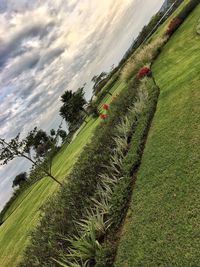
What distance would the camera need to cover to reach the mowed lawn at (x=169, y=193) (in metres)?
8.89

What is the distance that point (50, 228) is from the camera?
44.0 feet

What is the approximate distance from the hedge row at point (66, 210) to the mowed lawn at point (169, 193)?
2.35m

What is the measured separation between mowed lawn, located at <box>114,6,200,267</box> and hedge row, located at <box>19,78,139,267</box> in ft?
7.72

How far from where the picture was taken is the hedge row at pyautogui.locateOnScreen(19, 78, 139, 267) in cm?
1280

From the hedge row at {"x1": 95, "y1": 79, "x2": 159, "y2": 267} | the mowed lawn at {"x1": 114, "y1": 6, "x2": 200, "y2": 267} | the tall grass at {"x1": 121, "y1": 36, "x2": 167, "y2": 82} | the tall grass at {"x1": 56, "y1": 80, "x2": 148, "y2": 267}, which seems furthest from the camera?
the tall grass at {"x1": 121, "y1": 36, "x2": 167, "y2": 82}

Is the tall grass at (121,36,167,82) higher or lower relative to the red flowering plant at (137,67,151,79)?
higher

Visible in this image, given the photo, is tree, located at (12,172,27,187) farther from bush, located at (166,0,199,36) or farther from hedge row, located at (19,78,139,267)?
hedge row, located at (19,78,139,267)

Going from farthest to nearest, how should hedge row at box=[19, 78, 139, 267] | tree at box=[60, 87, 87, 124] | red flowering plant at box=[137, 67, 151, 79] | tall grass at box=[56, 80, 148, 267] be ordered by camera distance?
tree at box=[60, 87, 87, 124]
red flowering plant at box=[137, 67, 151, 79]
hedge row at box=[19, 78, 139, 267]
tall grass at box=[56, 80, 148, 267]

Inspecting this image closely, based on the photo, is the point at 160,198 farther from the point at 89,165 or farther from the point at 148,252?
the point at 89,165

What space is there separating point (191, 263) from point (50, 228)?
6.81 m

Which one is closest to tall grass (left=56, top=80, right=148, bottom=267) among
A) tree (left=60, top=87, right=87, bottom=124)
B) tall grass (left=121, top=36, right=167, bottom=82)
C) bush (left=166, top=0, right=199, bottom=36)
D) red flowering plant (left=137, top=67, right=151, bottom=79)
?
red flowering plant (left=137, top=67, right=151, bottom=79)

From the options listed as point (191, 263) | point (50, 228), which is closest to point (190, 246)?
point (191, 263)

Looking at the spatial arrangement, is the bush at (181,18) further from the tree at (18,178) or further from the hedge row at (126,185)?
the tree at (18,178)

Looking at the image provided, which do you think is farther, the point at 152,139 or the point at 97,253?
the point at 152,139
